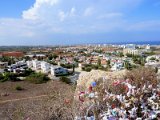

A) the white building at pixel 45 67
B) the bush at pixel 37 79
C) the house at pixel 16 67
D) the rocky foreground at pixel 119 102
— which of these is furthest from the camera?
the white building at pixel 45 67

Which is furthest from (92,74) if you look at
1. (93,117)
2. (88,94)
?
(93,117)

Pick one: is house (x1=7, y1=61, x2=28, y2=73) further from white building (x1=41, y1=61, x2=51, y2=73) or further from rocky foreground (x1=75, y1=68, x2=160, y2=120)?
rocky foreground (x1=75, y1=68, x2=160, y2=120)

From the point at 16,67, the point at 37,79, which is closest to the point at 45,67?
the point at 16,67

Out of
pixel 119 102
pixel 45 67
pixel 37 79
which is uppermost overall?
pixel 119 102

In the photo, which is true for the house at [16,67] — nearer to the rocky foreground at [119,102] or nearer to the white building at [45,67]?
the white building at [45,67]

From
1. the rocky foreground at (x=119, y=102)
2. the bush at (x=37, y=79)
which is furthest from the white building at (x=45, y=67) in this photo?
the rocky foreground at (x=119, y=102)

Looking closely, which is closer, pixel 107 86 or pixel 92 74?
pixel 107 86

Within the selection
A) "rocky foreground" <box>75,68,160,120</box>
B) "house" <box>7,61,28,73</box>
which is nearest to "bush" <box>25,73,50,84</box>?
"house" <box>7,61,28,73</box>

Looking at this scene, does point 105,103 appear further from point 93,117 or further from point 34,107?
point 34,107

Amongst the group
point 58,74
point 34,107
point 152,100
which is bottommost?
point 58,74

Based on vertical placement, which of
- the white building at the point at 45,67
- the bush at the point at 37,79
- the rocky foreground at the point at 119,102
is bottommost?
the white building at the point at 45,67

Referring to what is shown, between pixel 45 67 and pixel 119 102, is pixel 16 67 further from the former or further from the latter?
pixel 119 102
